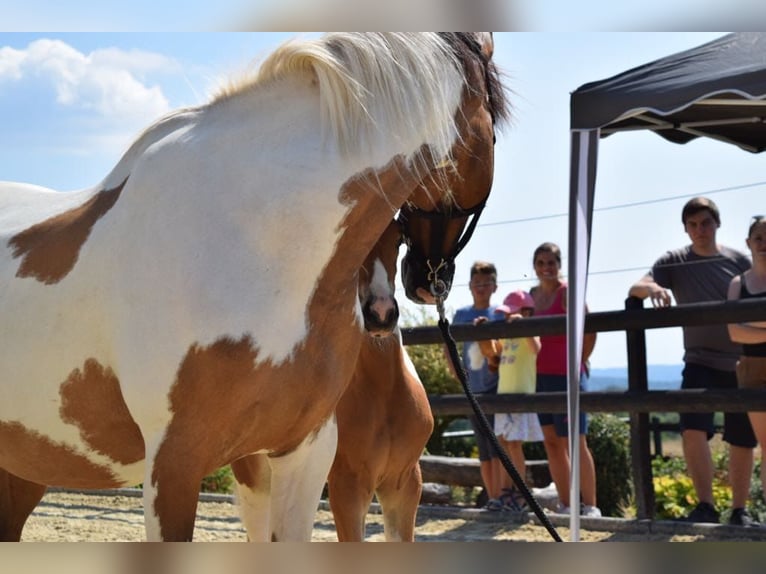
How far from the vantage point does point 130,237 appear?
2607 mm

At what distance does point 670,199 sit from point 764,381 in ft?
7.86

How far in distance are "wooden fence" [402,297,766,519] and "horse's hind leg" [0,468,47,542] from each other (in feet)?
11.4

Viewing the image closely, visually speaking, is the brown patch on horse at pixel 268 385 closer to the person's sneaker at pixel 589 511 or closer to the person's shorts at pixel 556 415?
the person's shorts at pixel 556 415

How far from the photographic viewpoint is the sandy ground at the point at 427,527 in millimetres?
5418

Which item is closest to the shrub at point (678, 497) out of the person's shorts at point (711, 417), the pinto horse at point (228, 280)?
the person's shorts at point (711, 417)

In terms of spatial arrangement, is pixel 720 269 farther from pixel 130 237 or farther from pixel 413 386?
pixel 130 237

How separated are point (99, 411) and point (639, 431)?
4.14 m

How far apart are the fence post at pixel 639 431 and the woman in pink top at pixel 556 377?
0.25m

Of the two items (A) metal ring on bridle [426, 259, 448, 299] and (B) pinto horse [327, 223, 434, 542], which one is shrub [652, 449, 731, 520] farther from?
(A) metal ring on bridle [426, 259, 448, 299]

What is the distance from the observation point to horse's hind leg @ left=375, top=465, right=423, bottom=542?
3531 mm

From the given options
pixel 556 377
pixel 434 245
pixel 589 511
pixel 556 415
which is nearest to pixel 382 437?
pixel 434 245

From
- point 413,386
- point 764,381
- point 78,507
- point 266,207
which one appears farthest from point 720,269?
point 78,507

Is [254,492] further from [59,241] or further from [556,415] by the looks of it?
[556,415]

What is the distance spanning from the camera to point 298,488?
283cm
